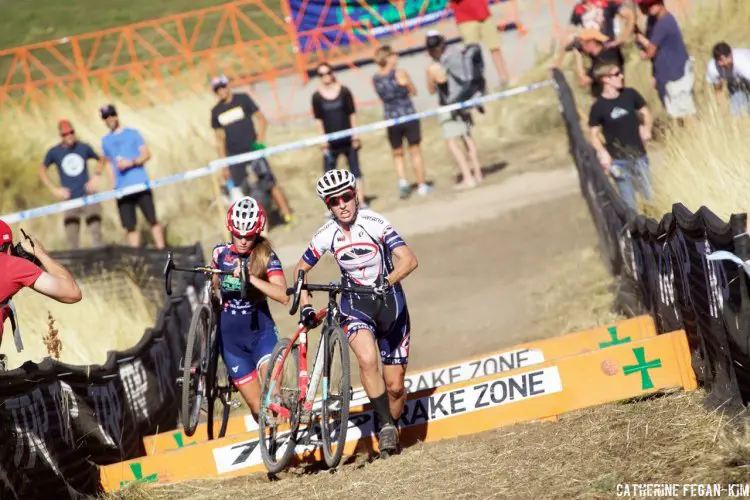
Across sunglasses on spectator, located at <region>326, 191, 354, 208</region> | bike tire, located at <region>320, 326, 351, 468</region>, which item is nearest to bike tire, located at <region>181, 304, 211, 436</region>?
bike tire, located at <region>320, 326, 351, 468</region>

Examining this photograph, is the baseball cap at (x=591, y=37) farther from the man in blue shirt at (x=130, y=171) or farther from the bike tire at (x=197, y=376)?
the bike tire at (x=197, y=376)

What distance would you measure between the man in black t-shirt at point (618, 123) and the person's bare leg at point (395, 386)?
490 cm

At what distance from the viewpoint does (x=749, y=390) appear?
7031 millimetres

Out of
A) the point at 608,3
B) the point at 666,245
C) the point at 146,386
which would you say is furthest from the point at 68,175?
the point at 666,245

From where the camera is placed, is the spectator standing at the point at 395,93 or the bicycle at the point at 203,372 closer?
the bicycle at the point at 203,372

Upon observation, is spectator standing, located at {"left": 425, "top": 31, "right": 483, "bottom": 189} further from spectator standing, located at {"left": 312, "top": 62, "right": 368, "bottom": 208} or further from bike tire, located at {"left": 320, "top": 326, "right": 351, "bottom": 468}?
bike tire, located at {"left": 320, "top": 326, "right": 351, "bottom": 468}

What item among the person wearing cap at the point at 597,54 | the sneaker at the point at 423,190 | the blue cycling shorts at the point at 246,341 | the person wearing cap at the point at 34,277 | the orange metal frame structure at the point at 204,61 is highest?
the orange metal frame structure at the point at 204,61

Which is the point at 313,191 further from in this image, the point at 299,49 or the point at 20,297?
the point at 20,297

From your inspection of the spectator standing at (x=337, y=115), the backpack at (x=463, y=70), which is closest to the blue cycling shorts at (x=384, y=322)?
the spectator standing at (x=337, y=115)

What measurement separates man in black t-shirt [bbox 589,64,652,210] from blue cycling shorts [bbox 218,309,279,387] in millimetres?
4957

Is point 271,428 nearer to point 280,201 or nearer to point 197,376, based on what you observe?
point 197,376

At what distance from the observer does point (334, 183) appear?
28.5 ft

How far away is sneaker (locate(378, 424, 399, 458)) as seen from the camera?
874 centimetres

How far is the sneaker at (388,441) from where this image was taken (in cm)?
874
